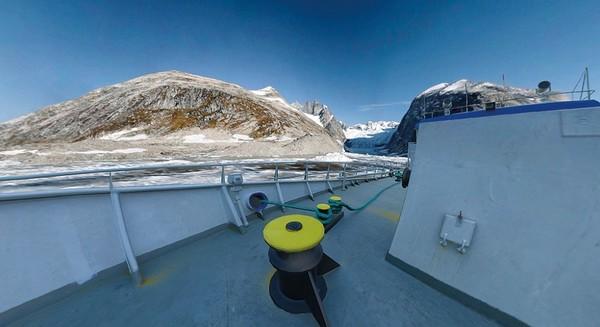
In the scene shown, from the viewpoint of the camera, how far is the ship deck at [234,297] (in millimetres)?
1828

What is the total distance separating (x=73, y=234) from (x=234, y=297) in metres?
2.15

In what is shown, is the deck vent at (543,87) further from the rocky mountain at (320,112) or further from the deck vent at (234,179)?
the rocky mountain at (320,112)

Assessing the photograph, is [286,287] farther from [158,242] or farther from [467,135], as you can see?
[467,135]

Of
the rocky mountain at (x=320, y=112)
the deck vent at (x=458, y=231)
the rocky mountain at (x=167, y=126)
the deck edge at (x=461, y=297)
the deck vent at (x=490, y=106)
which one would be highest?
the rocky mountain at (x=320, y=112)

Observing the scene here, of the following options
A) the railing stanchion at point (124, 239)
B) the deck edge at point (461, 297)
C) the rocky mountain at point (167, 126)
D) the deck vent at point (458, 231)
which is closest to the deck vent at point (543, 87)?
the deck vent at point (458, 231)

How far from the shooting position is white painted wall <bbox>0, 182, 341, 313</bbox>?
6.41ft

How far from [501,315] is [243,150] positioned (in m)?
31.8

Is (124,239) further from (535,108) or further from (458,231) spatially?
(535,108)

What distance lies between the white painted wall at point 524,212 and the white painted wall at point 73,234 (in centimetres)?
370

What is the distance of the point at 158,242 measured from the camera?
2.87 m

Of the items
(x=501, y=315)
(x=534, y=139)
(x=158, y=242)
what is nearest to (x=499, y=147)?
(x=534, y=139)

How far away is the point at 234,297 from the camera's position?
6.83ft

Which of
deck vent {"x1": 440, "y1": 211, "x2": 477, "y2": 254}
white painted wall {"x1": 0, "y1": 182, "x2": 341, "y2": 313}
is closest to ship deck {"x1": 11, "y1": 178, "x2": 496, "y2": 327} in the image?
white painted wall {"x1": 0, "y1": 182, "x2": 341, "y2": 313}

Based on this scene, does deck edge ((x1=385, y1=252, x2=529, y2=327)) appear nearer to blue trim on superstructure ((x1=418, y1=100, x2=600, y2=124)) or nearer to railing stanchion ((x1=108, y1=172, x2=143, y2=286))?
blue trim on superstructure ((x1=418, y1=100, x2=600, y2=124))
